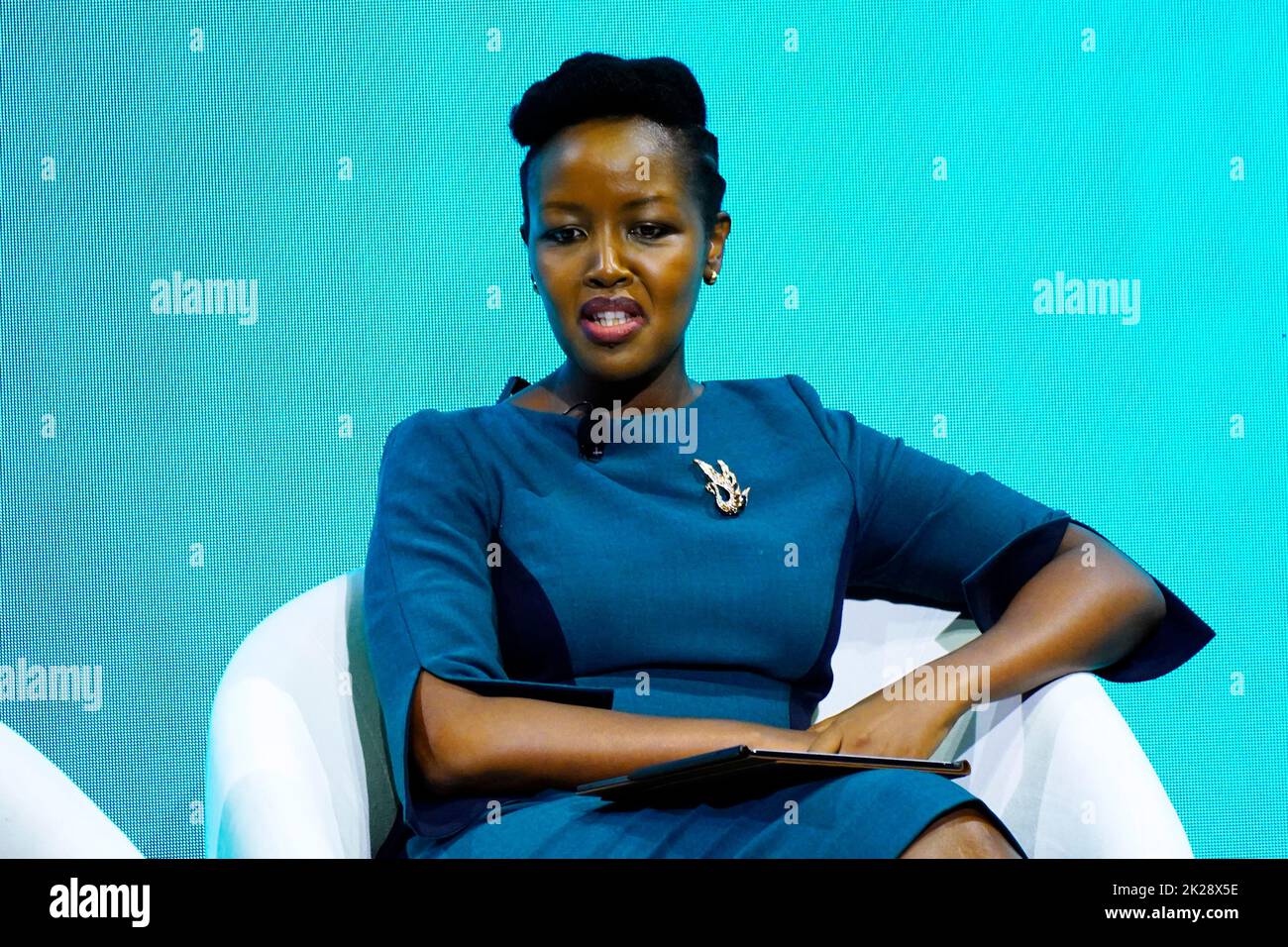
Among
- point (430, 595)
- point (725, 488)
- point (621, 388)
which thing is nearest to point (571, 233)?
point (621, 388)

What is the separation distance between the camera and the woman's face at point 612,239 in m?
1.79

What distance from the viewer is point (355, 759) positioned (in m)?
1.75

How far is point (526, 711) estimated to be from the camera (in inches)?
61.4

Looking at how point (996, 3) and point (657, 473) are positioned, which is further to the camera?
point (996, 3)

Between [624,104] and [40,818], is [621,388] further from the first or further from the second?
[40,818]

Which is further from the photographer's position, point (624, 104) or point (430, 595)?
point (624, 104)

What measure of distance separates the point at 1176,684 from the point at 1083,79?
2.56ft

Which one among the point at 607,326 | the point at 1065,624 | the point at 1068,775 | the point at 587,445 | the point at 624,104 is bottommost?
the point at 1068,775

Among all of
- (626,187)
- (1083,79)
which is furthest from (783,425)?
(1083,79)

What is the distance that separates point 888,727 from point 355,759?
529 millimetres

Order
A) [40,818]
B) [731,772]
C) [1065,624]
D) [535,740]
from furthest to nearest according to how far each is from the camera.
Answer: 1. [1065,624]
2. [40,818]
3. [535,740]
4. [731,772]

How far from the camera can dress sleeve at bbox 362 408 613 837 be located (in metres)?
1.58

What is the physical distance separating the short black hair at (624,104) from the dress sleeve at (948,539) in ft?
0.97
